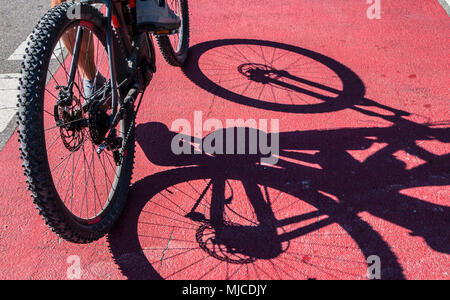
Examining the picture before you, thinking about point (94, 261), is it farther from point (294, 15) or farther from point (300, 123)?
point (294, 15)

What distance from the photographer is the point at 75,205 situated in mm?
2889

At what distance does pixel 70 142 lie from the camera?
8.03 feet

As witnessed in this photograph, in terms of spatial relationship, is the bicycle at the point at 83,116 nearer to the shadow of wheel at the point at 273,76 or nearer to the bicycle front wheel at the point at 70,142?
the bicycle front wheel at the point at 70,142

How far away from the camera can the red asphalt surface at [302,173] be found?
252cm

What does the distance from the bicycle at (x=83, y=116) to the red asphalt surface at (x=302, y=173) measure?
9.9 inches

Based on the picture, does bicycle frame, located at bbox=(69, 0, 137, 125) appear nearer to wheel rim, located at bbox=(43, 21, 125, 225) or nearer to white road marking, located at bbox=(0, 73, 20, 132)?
wheel rim, located at bbox=(43, 21, 125, 225)

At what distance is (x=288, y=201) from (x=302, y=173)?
0.30 metres

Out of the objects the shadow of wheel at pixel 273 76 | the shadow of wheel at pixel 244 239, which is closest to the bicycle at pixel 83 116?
the shadow of wheel at pixel 244 239

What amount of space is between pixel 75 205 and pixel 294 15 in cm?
360

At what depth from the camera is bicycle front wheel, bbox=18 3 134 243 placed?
1.97 meters

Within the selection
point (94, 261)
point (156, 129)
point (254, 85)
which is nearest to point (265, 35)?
point (254, 85)

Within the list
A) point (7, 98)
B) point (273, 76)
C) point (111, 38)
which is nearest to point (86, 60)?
point (111, 38)

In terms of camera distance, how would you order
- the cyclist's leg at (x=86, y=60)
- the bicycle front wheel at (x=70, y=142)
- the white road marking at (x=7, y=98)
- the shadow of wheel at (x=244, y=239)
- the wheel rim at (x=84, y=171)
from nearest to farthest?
1. the bicycle front wheel at (x=70, y=142)
2. the shadow of wheel at (x=244, y=239)
3. the wheel rim at (x=84, y=171)
4. the cyclist's leg at (x=86, y=60)
5. the white road marking at (x=7, y=98)

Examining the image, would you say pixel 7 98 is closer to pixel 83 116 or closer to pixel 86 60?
pixel 86 60
